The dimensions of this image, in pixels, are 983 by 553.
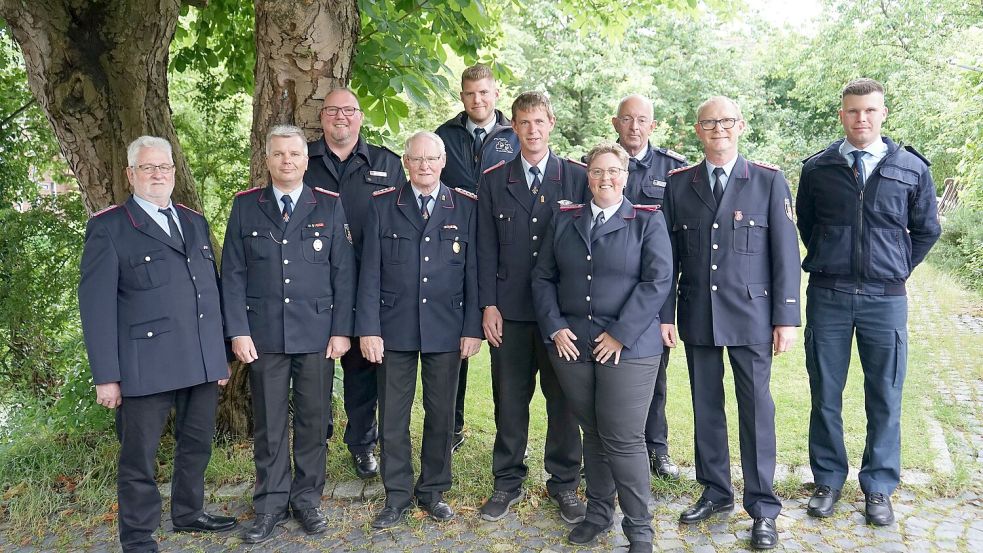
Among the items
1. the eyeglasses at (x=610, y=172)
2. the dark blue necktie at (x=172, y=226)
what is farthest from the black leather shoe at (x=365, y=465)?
the eyeglasses at (x=610, y=172)

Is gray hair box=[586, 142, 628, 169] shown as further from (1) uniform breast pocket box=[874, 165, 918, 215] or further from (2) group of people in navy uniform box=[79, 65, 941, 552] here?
(1) uniform breast pocket box=[874, 165, 918, 215]

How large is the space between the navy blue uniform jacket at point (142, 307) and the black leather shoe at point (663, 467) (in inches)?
104

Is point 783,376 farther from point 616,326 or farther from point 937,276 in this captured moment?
point 937,276

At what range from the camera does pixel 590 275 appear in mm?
3756

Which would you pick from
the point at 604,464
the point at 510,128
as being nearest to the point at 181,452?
the point at 604,464

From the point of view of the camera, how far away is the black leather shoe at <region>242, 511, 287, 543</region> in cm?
407

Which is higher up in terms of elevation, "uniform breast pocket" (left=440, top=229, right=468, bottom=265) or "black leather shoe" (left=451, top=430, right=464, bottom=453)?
"uniform breast pocket" (left=440, top=229, right=468, bottom=265)

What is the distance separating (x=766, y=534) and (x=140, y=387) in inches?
125

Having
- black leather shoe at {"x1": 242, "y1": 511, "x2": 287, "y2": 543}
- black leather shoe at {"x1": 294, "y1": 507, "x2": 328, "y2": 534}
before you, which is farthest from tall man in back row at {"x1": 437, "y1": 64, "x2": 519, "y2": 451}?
black leather shoe at {"x1": 242, "y1": 511, "x2": 287, "y2": 543}

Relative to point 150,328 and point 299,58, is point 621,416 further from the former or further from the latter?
point 299,58

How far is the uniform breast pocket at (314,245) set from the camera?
4.06 meters

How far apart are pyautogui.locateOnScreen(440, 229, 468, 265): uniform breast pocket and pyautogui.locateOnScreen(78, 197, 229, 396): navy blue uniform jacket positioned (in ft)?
4.09

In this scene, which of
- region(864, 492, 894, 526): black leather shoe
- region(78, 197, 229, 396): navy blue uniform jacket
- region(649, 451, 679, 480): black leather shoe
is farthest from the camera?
region(649, 451, 679, 480): black leather shoe

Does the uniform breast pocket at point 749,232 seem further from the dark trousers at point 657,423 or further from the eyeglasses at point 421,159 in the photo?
the eyeglasses at point 421,159
